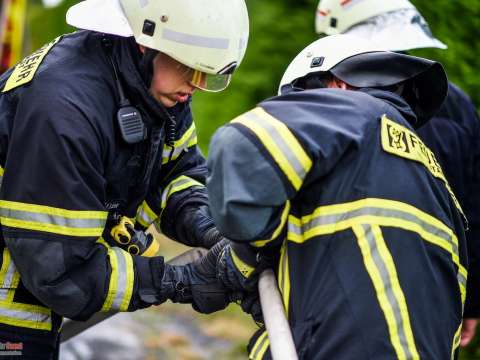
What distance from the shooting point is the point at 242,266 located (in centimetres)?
267

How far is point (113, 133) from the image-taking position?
2848mm

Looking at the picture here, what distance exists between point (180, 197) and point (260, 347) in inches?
42.0

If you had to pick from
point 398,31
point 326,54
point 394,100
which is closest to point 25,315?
point 326,54

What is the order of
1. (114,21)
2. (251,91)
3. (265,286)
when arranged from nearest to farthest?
1. (265,286)
2. (114,21)
3. (251,91)

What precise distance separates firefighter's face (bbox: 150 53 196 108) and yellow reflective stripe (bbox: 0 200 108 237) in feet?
1.75

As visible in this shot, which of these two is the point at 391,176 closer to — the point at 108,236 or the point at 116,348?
the point at 108,236

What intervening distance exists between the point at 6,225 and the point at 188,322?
3814mm

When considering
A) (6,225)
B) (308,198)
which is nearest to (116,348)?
Result: (6,225)

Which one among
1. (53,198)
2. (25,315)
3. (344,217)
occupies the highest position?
(344,217)

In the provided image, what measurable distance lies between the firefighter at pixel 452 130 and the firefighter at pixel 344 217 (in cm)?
147

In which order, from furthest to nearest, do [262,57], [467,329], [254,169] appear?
[262,57], [467,329], [254,169]

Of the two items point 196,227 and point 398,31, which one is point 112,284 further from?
point 398,31

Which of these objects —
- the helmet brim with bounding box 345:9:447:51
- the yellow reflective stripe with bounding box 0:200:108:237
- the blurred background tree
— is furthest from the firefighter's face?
the blurred background tree

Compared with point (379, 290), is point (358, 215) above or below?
above
